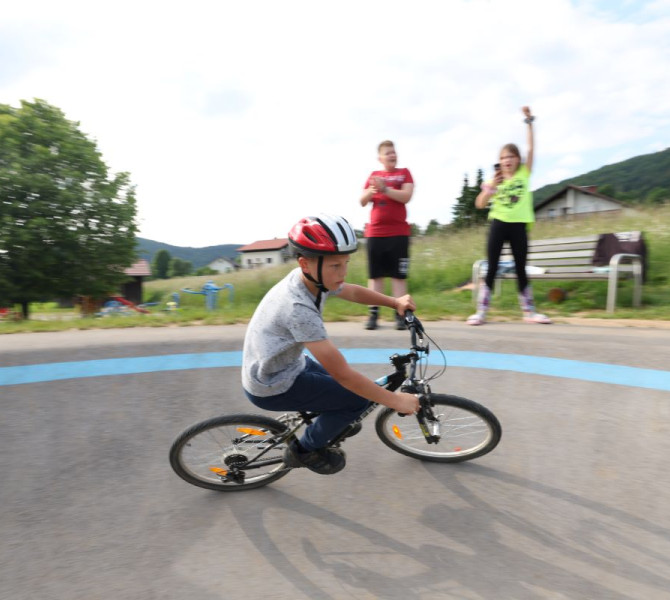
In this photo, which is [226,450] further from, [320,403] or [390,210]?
[390,210]

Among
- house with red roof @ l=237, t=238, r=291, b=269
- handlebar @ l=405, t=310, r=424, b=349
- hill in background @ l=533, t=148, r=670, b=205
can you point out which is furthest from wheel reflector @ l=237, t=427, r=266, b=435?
hill in background @ l=533, t=148, r=670, b=205

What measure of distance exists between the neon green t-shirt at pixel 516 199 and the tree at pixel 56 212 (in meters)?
21.4

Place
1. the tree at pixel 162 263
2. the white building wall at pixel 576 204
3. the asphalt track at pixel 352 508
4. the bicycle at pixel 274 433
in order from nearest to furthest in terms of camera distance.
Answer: the asphalt track at pixel 352 508 → the bicycle at pixel 274 433 → the white building wall at pixel 576 204 → the tree at pixel 162 263

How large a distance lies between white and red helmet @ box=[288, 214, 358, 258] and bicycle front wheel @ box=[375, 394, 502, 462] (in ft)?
3.62

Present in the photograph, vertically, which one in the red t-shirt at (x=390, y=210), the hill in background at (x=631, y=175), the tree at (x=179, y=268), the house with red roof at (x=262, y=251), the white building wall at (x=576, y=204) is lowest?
the tree at (x=179, y=268)

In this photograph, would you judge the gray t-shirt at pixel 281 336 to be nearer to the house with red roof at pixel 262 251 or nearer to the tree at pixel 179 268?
the house with red roof at pixel 262 251

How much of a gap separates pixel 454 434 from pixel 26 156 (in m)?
26.4

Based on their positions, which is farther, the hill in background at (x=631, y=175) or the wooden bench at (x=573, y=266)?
the hill in background at (x=631, y=175)

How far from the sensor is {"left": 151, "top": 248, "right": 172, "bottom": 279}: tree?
502 ft

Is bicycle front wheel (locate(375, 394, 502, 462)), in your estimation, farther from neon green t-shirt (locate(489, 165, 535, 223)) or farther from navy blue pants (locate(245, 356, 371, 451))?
neon green t-shirt (locate(489, 165, 535, 223))

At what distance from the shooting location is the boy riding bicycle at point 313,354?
210 cm

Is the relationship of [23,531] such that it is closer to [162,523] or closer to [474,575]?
[162,523]

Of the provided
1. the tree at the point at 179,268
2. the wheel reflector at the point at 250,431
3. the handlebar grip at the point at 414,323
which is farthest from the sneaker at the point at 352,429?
the tree at the point at 179,268

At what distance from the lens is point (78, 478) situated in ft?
9.06
